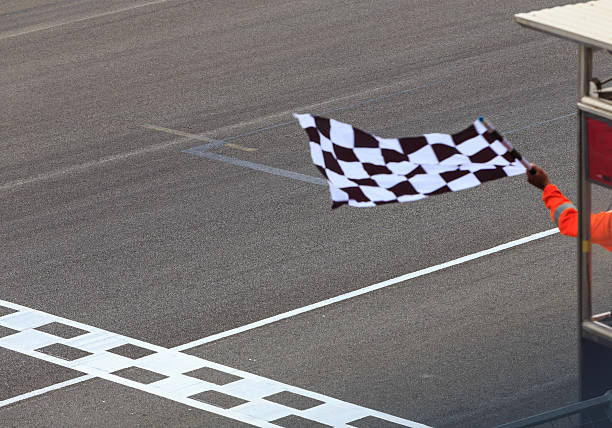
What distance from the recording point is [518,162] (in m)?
7.07

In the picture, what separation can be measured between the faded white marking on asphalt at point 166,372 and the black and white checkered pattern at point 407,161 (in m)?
2.42

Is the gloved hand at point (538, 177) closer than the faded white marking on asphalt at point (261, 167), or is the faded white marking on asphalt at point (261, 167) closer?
the gloved hand at point (538, 177)

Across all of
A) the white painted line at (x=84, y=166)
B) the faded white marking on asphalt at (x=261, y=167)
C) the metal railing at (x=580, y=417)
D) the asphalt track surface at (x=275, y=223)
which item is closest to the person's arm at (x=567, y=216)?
the metal railing at (x=580, y=417)

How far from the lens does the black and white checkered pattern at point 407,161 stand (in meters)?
6.88

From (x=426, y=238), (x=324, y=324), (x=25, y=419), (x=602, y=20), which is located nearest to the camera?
(x=602, y=20)

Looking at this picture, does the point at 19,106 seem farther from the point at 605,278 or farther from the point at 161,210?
the point at 605,278

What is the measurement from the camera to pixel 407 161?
6996mm

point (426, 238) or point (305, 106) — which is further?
point (305, 106)

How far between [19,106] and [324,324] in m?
8.32

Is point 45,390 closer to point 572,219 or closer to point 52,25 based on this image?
point 572,219

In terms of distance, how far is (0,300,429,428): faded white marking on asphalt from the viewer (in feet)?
29.5

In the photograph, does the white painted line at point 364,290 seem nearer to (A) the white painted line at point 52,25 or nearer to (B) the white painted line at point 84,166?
(B) the white painted line at point 84,166

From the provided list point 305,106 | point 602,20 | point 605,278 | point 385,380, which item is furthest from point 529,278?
point 305,106

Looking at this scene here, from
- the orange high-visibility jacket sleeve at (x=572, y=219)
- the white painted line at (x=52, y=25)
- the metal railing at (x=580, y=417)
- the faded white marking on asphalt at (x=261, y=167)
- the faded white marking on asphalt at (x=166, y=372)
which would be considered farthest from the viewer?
the white painted line at (x=52, y=25)
